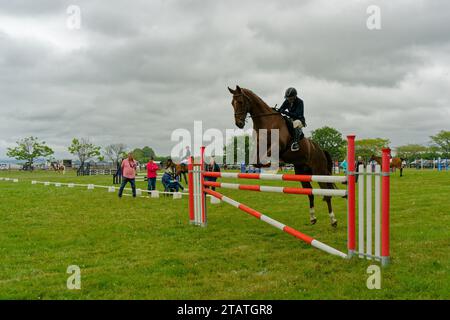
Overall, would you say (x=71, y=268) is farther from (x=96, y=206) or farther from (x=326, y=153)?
(x=96, y=206)

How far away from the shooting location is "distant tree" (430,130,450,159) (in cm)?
9919

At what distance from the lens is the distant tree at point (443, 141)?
99188mm

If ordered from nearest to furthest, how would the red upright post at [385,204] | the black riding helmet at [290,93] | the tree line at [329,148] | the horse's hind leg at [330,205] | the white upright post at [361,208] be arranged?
the red upright post at [385,204] → the white upright post at [361,208] → the black riding helmet at [290,93] → the horse's hind leg at [330,205] → the tree line at [329,148]

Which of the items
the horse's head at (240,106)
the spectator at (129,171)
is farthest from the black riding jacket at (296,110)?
the spectator at (129,171)

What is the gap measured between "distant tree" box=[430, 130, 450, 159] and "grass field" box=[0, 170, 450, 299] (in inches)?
4015

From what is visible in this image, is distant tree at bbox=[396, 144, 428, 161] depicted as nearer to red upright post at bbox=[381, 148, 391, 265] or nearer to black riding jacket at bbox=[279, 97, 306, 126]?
black riding jacket at bbox=[279, 97, 306, 126]

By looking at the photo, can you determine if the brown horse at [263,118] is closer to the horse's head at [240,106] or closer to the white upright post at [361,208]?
the horse's head at [240,106]

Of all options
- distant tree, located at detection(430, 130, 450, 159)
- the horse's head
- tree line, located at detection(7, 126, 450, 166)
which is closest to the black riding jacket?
the horse's head

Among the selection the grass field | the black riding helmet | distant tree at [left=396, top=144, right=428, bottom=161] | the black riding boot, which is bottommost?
the grass field

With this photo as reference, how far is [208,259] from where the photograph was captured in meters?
6.23

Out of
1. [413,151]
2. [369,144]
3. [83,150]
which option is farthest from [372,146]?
[83,150]

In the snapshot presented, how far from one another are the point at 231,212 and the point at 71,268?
6.85m

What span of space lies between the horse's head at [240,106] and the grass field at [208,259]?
7.82 feet
